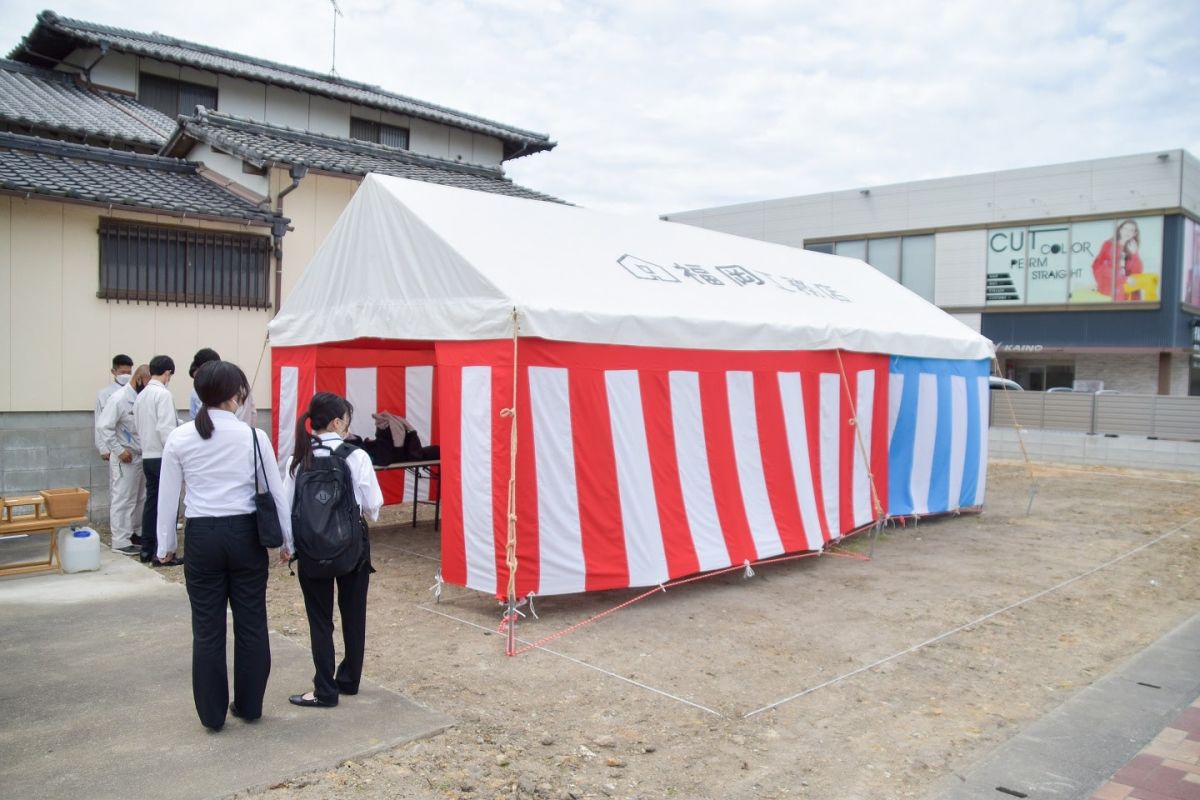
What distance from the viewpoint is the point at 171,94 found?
13.5 meters

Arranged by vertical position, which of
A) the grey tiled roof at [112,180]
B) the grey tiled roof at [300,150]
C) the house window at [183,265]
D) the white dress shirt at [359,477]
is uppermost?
the grey tiled roof at [300,150]

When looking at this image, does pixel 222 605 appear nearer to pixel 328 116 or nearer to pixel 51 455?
pixel 51 455

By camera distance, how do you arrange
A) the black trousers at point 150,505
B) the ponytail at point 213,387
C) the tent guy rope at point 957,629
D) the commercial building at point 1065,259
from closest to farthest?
the ponytail at point 213,387 < the tent guy rope at point 957,629 < the black trousers at point 150,505 < the commercial building at point 1065,259

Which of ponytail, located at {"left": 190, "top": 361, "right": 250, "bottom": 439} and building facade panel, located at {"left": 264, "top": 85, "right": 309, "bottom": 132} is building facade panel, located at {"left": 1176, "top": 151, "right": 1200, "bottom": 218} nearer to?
building facade panel, located at {"left": 264, "top": 85, "right": 309, "bottom": 132}

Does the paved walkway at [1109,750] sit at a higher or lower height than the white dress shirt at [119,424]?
lower

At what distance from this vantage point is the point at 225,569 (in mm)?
3398

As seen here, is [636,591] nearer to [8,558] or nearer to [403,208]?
[403,208]

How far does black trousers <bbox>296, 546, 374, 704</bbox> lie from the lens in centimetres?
367

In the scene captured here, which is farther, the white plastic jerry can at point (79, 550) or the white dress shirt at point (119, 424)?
the white dress shirt at point (119, 424)

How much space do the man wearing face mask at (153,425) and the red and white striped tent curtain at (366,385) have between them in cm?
102

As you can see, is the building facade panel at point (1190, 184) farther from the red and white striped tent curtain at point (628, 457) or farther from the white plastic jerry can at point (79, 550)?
the white plastic jerry can at point (79, 550)

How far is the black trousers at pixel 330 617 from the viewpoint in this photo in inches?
144

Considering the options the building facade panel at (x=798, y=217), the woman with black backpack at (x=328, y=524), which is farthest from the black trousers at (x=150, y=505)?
the building facade panel at (x=798, y=217)

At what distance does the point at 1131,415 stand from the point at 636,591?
12939mm
